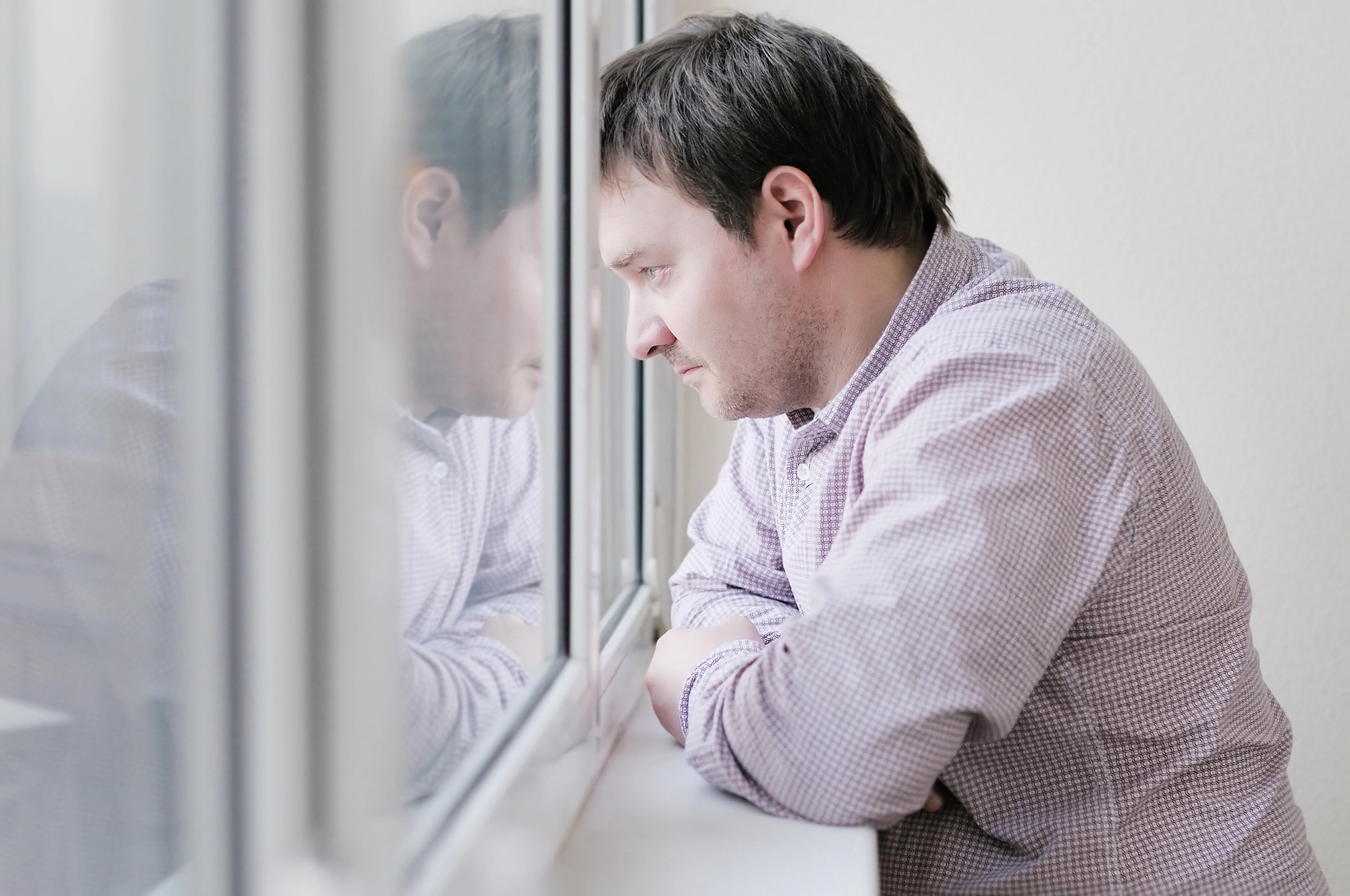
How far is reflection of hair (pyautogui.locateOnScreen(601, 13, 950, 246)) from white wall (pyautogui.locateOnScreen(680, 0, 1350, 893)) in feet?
1.60

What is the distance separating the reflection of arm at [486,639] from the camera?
0.45 m

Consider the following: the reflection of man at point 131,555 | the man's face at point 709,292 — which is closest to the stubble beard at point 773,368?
the man's face at point 709,292

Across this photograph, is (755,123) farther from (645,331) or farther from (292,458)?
(292,458)

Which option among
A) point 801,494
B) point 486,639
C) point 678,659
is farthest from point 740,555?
point 486,639

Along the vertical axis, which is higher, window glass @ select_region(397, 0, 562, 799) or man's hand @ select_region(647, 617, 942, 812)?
window glass @ select_region(397, 0, 562, 799)

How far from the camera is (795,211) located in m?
0.98

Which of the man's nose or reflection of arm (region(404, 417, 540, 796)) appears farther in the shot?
the man's nose

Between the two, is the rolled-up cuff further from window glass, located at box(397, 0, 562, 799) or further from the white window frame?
the white window frame

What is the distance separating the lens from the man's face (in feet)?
3.16

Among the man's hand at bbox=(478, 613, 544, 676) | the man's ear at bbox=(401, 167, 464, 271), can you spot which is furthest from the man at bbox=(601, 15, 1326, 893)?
the man's ear at bbox=(401, 167, 464, 271)

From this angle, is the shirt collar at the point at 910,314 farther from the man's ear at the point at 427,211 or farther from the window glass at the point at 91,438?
the window glass at the point at 91,438

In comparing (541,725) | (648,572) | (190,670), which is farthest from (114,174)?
(648,572)

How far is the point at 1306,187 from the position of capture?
1413 mm

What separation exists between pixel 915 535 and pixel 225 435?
17.4 inches
